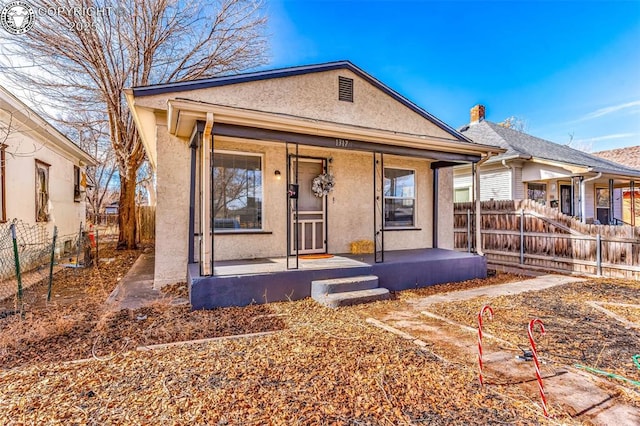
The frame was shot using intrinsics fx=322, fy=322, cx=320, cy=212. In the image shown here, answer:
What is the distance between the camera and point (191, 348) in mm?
3578

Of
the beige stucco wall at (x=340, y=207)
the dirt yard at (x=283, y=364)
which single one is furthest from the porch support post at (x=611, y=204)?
the dirt yard at (x=283, y=364)

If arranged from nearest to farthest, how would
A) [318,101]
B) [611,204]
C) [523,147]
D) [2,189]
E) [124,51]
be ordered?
1. [2,189]
2. [318,101]
3. [124,51]
4. [523,147]
5. [611,204]

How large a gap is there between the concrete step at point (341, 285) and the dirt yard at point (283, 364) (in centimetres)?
32

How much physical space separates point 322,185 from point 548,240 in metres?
6.65

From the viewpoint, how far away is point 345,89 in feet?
26.7

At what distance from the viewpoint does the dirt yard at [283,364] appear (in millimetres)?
2404

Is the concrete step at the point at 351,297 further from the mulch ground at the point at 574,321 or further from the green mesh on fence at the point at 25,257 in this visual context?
the green mesh on fence at the point at 25,257

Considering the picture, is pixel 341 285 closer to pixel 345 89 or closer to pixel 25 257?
pixel 345 89

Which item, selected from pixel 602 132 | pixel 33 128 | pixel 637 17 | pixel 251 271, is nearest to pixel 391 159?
pixel 251 271

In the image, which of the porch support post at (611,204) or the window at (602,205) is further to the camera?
the window at (602,205)

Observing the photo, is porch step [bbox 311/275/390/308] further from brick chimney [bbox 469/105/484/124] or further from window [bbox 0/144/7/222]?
brick chimney [bbox 469/105/484/124]

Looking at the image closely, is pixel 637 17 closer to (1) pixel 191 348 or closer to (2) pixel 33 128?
(1) pixel 191 348

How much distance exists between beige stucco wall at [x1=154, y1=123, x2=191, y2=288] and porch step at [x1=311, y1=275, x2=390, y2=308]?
287cm

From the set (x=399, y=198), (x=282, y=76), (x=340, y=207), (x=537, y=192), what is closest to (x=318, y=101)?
(x=282, y=76)
